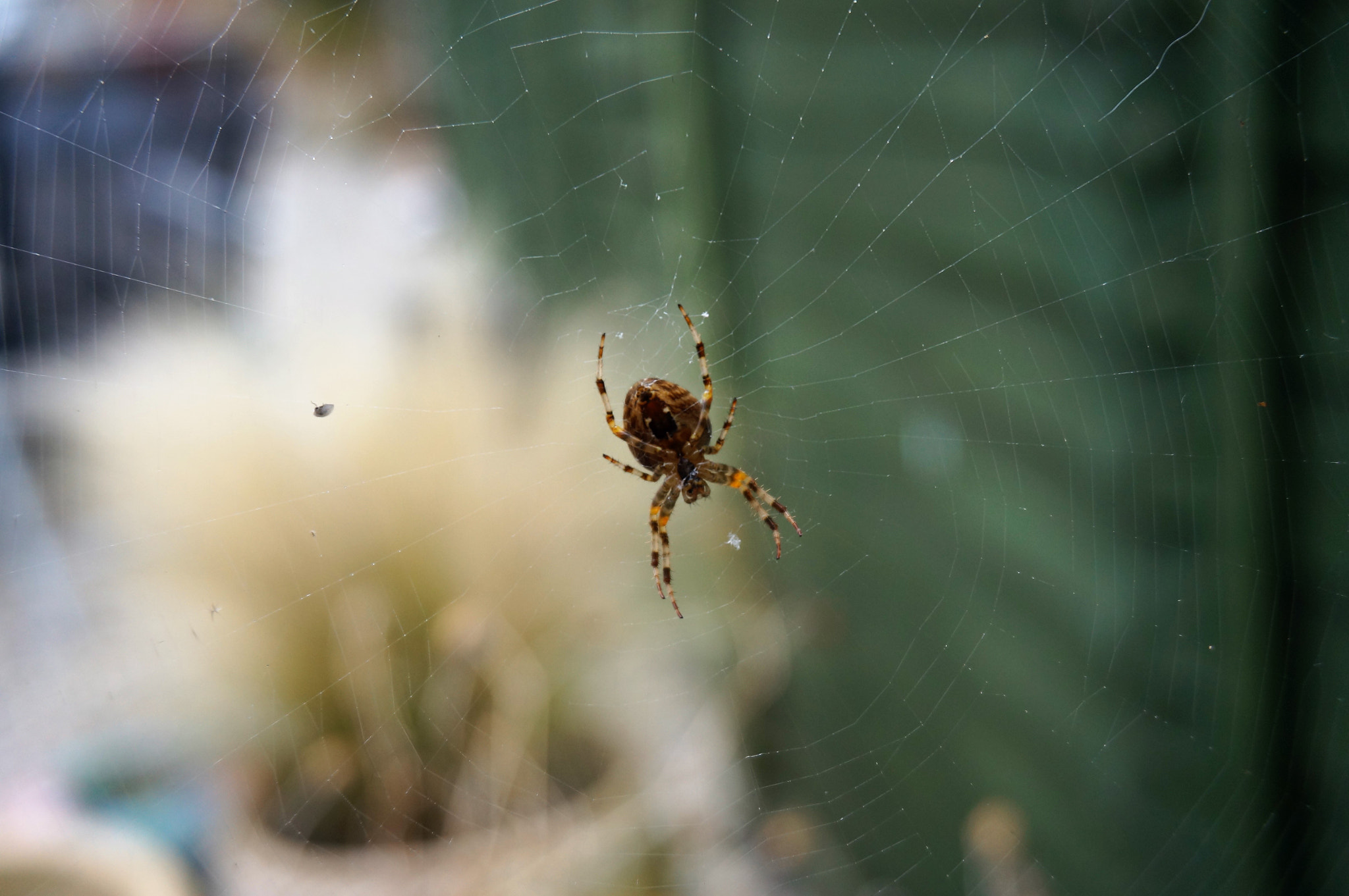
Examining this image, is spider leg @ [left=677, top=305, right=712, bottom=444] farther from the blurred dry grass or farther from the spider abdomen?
the blurred dry grass

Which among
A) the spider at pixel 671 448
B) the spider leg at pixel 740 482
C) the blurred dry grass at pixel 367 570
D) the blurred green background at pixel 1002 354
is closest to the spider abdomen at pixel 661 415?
the spider at pixel 671 448

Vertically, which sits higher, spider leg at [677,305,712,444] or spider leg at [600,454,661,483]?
spider leg at [677,305,712,444]

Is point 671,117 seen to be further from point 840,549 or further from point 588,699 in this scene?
point 588,699

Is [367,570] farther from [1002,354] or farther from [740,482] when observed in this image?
[1002,354]

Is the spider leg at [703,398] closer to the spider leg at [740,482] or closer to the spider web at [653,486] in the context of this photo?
the spider leg at [740,482]

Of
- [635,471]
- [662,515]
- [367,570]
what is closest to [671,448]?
[635,471]

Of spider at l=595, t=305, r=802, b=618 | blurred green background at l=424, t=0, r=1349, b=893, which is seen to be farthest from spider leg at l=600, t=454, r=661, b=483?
blurred green background at l=424, t=0, r=1349, b=893

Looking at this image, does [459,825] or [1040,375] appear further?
[459,825]

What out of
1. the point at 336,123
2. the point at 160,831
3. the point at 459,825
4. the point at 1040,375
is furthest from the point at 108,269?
→ the point at 1040,375
